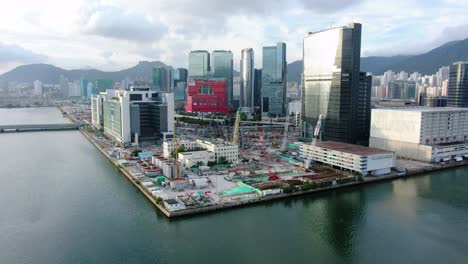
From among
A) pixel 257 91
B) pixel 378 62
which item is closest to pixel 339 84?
pixel 257 91

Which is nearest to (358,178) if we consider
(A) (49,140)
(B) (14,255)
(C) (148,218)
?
(C) (148,218)

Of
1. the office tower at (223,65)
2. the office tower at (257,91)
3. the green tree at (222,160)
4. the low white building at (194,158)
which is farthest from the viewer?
the office tower at (223,65)

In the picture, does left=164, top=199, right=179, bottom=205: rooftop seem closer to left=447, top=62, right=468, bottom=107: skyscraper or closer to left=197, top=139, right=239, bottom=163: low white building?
left=197, top=139, right=239, bottom=163: low white building

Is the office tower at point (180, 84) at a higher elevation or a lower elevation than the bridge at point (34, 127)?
higher

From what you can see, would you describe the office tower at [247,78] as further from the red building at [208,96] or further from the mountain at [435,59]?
the mountain at [435,59]

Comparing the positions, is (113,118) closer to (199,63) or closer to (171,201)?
(171,201)

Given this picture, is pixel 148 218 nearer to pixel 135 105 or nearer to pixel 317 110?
pixel 135 105

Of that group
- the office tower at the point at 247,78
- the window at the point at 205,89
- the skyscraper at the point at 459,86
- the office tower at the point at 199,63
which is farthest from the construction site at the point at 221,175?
the office tower at the point at 199,63
